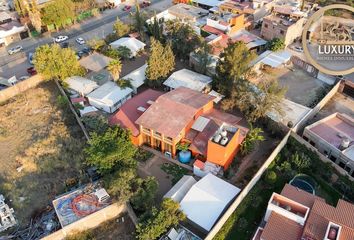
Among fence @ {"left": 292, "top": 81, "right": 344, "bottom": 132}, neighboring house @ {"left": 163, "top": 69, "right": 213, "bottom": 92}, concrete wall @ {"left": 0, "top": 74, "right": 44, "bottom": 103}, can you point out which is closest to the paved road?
concrete wall @ {"left": 0, "top": 74, "right": 44, "bottom": 103}

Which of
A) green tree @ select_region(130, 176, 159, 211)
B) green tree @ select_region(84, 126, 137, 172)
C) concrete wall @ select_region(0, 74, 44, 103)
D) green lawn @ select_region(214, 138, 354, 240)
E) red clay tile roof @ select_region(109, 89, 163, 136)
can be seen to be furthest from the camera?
concrete wall @ select_region(0, 74, 44, 103)

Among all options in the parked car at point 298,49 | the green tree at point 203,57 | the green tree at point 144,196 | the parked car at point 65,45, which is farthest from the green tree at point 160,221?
the parked car at point 65,45

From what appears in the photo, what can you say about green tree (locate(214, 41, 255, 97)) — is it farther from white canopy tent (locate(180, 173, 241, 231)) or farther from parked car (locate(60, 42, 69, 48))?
parked car (locate(60, 42, 69, 48))

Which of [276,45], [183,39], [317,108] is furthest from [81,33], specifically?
[317,108]

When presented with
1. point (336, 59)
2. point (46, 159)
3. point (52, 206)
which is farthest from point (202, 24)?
point (52, 206)

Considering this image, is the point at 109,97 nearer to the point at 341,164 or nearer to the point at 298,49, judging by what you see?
the point at 341,164
